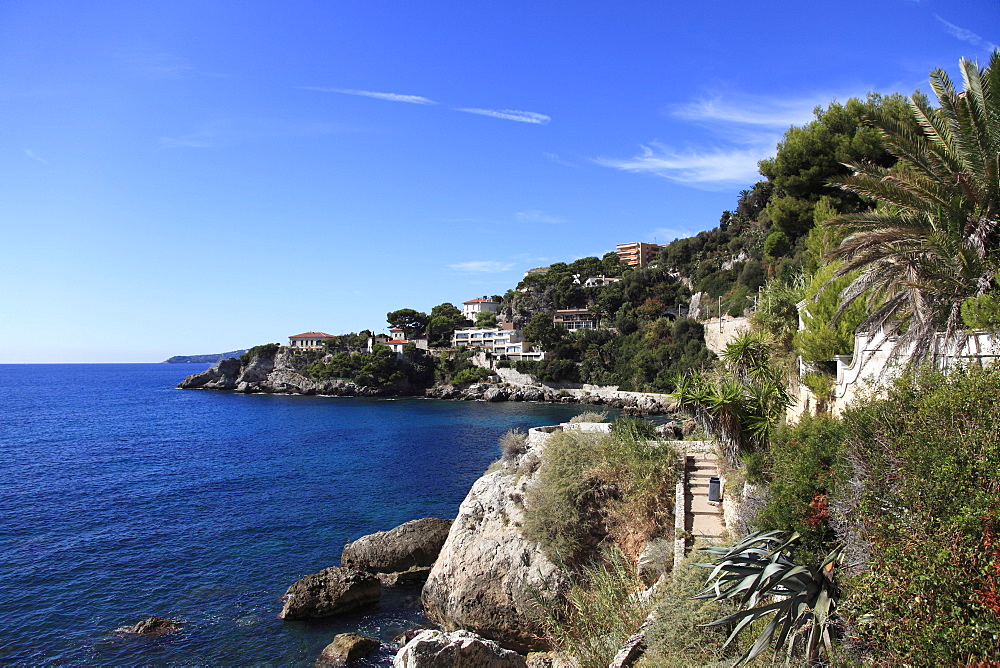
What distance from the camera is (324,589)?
617 inches

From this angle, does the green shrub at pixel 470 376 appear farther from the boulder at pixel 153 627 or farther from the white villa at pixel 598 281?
the boulder at pixel 153 627

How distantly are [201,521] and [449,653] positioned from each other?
736 inches

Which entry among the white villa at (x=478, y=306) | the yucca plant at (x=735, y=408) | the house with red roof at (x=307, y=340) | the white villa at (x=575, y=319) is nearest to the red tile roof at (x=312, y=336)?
the house with red roof at (x=307, y=340)

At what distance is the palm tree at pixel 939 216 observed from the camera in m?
8.78

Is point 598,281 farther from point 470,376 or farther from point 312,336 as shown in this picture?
point 312,336

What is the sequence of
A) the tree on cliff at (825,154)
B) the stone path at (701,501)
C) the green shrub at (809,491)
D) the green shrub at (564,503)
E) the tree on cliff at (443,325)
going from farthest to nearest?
the tree on cliff at (443,325)
the tree on cliff at (825,154)
the green shrub at (564,503)
the stone path at (701,501)
the green shrub at (809,491)

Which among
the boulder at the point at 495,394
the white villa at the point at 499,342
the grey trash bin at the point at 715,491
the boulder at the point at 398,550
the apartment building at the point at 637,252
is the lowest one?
the boulder at the point at 398,550

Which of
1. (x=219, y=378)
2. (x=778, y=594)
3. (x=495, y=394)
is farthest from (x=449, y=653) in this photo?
(x=219, y=378)

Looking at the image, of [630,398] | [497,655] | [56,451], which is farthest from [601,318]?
[497,655]

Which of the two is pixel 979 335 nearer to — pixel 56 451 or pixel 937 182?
pixel 937 182

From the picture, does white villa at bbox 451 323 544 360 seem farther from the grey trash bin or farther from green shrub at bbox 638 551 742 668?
green shrub at bbox 638 551 742 668

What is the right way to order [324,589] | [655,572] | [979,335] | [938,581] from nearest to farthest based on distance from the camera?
[938,581]
[979,335]
[655,572]
[324,589]

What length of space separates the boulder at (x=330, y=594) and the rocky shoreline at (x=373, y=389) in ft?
132

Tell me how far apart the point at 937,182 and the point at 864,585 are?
7142 millimetres
